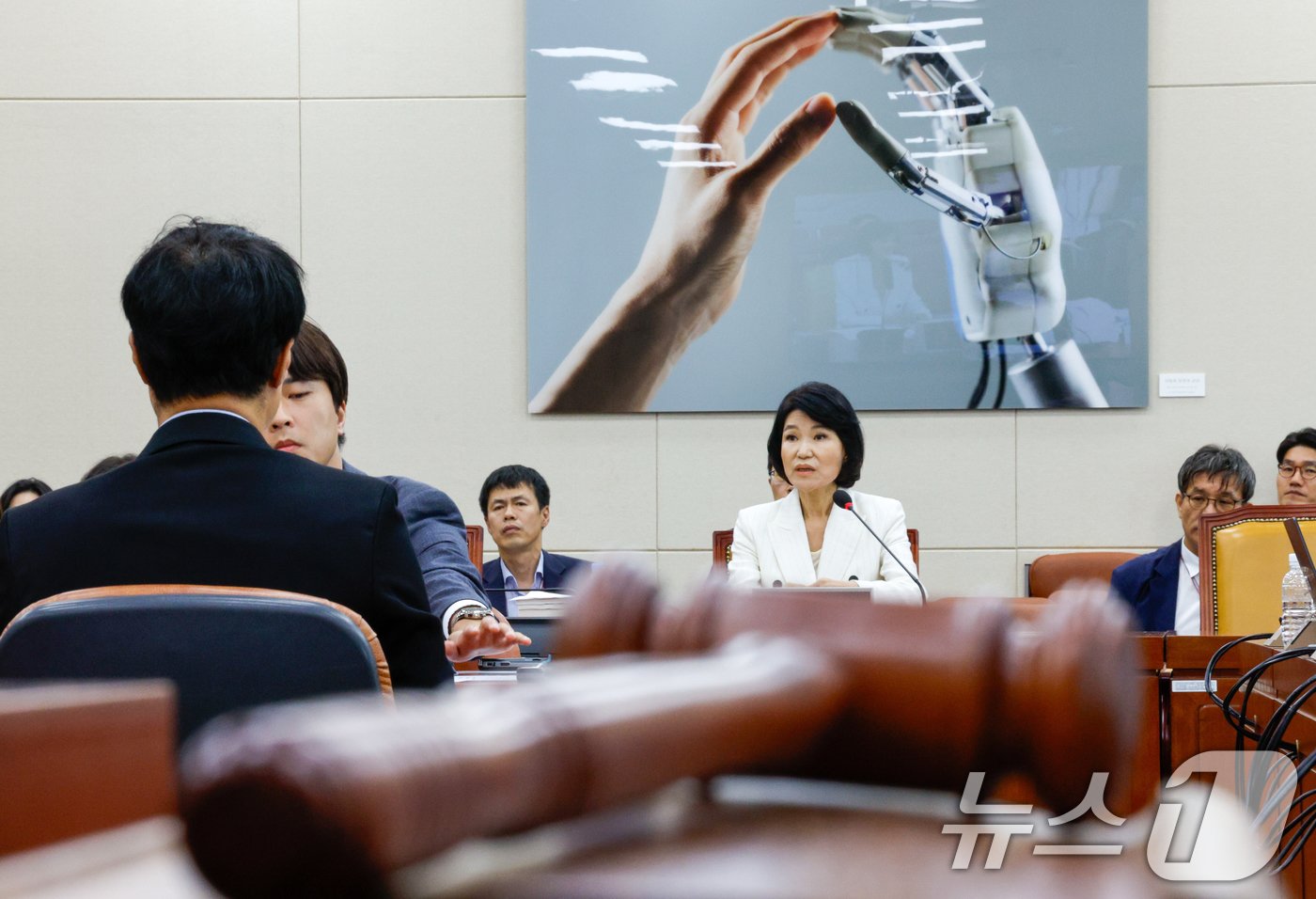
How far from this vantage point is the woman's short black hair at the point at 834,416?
3.71 m

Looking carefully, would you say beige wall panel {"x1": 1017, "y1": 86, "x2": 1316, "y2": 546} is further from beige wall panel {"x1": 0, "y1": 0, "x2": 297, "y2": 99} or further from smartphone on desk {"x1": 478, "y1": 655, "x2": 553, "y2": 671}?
beige wall panel {"x1": 0, "y1": 0, "x2": 297, "y2": 99}

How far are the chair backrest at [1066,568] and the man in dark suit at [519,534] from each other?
68.8 inches

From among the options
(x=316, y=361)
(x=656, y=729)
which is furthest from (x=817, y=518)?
(x=656, y=729)

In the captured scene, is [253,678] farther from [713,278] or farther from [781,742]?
[713,278]

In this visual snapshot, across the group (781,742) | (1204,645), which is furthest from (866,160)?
(781,742)

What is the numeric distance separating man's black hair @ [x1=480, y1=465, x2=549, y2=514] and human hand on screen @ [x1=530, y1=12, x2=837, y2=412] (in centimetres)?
55

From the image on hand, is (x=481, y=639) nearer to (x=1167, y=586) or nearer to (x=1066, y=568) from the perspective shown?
(x=1167, y=586)

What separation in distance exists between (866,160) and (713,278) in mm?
758

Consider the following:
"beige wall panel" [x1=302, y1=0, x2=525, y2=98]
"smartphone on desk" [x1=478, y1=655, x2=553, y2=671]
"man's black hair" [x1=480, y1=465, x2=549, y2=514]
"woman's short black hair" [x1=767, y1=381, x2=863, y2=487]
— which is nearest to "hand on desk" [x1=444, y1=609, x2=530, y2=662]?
"smartphone on desk" [x1=478, y1=655, x2=553, y2=671]

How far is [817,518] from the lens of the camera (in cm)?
383

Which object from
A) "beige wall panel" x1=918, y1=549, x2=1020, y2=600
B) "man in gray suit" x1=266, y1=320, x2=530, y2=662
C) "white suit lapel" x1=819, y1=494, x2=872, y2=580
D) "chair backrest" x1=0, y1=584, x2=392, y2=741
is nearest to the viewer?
"chair backrest" x1=0, y1=584, x2=392, y2=741

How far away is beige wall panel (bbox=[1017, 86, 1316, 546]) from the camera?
4.84 m

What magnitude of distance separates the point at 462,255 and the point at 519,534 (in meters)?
1.28

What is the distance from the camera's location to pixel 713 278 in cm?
491
